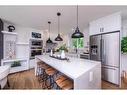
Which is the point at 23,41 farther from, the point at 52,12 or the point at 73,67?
the point at 73,67

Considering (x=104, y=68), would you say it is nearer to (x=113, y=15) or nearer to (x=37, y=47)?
(x=113, y=15)

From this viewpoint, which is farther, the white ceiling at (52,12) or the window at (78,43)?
the window at (78,43)

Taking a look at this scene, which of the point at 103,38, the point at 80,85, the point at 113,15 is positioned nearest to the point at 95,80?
the point at 80,85

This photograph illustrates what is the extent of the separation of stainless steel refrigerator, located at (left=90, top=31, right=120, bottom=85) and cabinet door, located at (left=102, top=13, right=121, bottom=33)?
0.18m

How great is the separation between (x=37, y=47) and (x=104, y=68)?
4.30 meters

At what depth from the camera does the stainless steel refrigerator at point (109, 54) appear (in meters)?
3.37

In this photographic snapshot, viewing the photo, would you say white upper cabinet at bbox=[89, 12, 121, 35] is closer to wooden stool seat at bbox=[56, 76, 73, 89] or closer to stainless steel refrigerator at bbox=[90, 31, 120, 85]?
stainless steel refrigerator at bbox=[90, 31, 120, 85]

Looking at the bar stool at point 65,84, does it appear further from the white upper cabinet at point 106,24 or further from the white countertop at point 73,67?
the white upper cabinet at point 106,24

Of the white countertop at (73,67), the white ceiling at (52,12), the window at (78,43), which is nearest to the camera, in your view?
the white countertop at (73,67)

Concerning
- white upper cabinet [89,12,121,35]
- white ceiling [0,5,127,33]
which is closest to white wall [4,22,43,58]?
white ceiling [0,5,127,33]

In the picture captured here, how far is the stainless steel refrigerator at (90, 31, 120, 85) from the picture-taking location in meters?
3.37

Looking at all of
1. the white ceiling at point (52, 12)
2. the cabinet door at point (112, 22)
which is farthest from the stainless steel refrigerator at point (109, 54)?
the white ceiling at point (52, 12)

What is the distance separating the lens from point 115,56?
3436mm

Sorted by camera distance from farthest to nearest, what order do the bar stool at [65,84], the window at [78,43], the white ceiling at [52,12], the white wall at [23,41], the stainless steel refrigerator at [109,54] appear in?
the window at [78,43] < the white wall at [23,41] < the stainless steel refrigerator at [109,54] < the white ceiling at [52,12] < the bar stool at [65,84]
